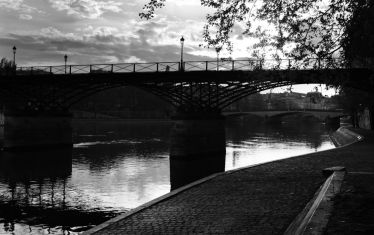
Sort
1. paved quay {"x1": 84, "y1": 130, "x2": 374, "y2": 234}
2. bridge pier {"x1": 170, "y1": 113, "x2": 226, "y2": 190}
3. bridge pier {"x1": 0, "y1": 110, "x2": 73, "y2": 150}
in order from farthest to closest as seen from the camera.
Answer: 1. bridge pier {"x1": 0, "y1": 110, "x2": 73, "y2": 150}
2. bridge pier {"x1": 170, "y1": 113, "x2": 226, "y2": 190}
3. paved quay {"x1": 84, "y1": 130, "x2": 374, "y2": 234}

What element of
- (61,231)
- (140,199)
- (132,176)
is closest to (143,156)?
(132,176)

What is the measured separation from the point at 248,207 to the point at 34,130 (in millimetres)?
43704

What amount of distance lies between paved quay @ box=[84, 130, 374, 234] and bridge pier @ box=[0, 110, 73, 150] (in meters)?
38.1

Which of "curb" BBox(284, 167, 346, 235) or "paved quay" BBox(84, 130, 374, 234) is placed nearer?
"curb" BBox(284, 167, 346, 235)

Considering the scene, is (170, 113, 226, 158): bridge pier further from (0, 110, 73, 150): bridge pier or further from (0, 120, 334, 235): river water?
(0, 110, 73, 150): bridge pier

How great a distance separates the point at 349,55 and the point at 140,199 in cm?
1235

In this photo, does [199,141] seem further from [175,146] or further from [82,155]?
[82,155]

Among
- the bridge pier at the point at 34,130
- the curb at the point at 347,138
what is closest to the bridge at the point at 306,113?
the curb at the point at 347,138

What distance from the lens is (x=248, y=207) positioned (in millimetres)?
11648

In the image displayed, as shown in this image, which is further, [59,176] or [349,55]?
[59,176]

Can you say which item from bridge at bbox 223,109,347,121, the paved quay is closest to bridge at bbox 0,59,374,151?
the paved quay

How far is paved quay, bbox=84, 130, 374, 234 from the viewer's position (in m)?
9.41

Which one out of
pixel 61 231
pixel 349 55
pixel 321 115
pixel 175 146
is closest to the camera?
pixel 349 55

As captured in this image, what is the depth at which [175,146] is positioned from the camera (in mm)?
42094
